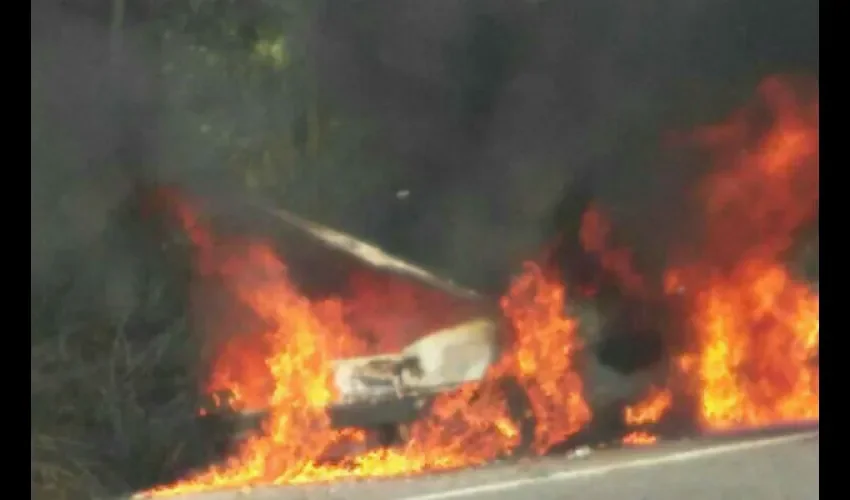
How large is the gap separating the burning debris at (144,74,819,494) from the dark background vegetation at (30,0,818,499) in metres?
0.10

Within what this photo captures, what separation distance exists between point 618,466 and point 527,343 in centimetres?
45

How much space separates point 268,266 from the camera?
2.37m

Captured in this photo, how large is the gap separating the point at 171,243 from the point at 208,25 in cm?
64

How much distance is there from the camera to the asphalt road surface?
2.36 m

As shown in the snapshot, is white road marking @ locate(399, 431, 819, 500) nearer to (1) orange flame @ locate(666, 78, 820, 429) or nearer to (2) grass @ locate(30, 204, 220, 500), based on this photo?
(1) orange flame @ locate(666, 78, 820, 429)

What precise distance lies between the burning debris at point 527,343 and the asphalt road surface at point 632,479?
0.16 ft

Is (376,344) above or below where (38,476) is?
above

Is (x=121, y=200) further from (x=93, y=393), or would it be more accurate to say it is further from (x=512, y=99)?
(x=512, y=99)

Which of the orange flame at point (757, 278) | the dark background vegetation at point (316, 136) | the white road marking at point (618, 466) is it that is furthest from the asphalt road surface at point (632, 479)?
the dark background vegetation at point (316, 136)

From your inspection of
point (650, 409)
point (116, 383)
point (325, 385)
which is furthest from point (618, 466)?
point (116, 383)

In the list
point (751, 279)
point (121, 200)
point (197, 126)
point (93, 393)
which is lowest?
point (93, 393)

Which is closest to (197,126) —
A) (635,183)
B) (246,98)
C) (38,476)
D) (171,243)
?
(246,98)

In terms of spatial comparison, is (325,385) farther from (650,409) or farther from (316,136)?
(650,409)

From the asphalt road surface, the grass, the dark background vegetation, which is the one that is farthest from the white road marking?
the grass
